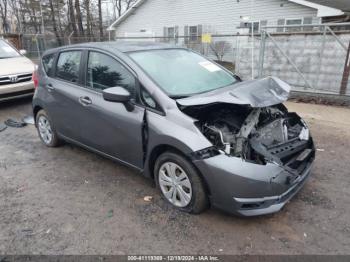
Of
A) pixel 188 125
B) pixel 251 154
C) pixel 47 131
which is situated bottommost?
pixel 47 131

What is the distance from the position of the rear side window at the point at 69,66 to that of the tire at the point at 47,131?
0.81 metres

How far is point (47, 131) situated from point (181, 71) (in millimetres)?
2679

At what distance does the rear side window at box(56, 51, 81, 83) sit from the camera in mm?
4293

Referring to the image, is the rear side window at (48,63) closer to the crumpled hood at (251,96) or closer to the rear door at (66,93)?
the rear door at (66,93)

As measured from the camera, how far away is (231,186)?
279 cm

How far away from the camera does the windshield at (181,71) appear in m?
3.50

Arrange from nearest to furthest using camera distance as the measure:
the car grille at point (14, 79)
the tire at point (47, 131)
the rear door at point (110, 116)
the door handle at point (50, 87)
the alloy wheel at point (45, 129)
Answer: the rear door at point (110, 116) < the door handle at point (50, 87) < the tire at point (47, 131) < the alloy wheel at point (45, 129) < the car grille at point (14, 79)

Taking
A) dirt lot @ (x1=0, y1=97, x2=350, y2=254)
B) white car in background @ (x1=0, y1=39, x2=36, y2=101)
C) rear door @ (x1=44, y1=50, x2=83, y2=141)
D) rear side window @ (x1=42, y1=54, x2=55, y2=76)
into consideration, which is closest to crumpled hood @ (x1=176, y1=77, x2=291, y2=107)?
dirt lot @ (x1=0, y1=97, x2=350, y2=254)

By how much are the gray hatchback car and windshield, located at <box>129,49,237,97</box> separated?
0.01 meters

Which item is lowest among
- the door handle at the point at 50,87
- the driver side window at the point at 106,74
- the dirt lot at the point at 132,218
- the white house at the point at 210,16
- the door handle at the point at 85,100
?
the dirt lot at the point at 132,218

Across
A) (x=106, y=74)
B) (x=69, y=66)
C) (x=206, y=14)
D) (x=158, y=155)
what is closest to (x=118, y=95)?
(x=106, y=74)

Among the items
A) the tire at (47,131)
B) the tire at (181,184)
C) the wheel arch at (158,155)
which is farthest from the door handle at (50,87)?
the tire at (181,184)

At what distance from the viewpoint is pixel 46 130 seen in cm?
518

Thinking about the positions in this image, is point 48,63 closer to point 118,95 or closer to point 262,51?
point 118,95
